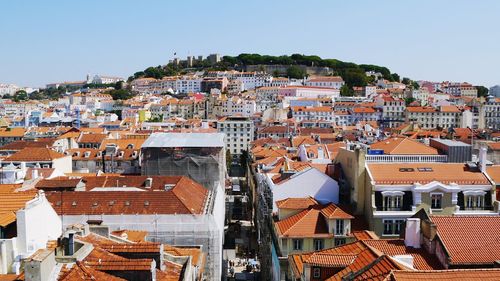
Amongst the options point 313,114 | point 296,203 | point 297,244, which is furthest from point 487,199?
point 313,114

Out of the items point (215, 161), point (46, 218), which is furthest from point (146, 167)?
point (46, 218)

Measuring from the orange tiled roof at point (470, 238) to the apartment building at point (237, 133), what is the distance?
3690 inches

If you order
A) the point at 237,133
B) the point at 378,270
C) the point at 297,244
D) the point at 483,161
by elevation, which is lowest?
the point at 297,244

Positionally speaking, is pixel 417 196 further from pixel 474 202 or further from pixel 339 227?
pixel 339 227

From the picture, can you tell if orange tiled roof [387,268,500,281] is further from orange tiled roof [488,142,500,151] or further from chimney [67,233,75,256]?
orange tiled roof [488,142,500,151]

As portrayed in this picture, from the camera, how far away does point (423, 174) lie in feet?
110

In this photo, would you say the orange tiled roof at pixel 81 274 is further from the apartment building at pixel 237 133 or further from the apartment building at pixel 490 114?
the apartment building at pixel 490 114

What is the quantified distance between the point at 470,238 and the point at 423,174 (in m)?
12.2

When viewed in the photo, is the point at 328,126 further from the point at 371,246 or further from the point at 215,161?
the point at 371,246

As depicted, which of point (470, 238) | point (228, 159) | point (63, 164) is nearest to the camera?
point (470, 238)

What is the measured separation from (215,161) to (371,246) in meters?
27.0

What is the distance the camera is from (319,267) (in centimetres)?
2166

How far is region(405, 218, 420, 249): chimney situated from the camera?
22469 millimetres

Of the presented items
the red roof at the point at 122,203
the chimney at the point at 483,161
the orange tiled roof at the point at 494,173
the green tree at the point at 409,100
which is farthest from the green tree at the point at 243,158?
the green tree at the point at 409,100
